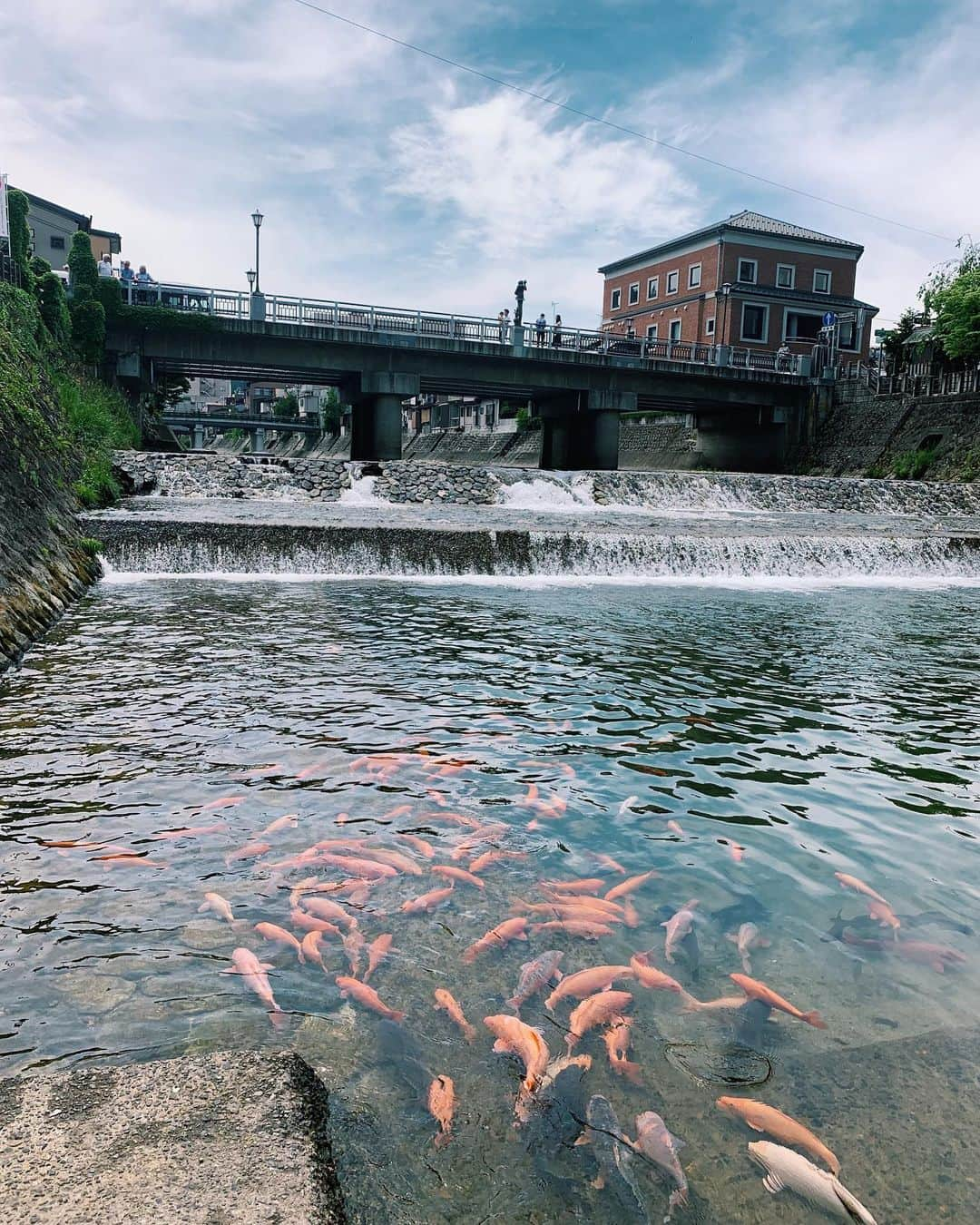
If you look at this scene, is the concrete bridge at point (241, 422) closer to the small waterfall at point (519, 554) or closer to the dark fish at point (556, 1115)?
the small waterfall at point (519, 554)

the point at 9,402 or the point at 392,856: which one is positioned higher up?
the point at 9,402

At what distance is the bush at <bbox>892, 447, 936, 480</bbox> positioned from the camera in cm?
3816

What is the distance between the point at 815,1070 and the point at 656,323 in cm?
A: 6506

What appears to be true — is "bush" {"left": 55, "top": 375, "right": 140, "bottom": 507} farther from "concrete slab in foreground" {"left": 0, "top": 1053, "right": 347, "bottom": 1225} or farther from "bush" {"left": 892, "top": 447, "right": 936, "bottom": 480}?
"bush" {"left": 892, "top": 447, "right": 936, "bottom": 480}

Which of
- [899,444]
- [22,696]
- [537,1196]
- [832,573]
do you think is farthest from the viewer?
[899,444]

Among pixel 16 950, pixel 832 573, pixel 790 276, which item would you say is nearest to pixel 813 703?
pixel 16 950

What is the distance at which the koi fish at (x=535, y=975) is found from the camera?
3.76m

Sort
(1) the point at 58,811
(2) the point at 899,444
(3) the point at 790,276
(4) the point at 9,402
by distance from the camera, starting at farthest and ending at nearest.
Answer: (3) the point at 790,276 < (2) the point at 899,444 < (4) the point at 9,402 < (1) the point at 58,811

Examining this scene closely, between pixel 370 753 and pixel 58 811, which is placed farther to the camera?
pixel 370 753

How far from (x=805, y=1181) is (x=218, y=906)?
2.78m

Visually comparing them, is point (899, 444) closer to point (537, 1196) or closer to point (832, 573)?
point (832, 573)

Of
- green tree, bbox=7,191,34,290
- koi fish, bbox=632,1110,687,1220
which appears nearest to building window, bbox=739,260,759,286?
green tree, bbox=7,191,34,290

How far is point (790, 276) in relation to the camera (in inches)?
2352

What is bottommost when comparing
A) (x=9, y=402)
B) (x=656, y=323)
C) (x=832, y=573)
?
(x=832, y=573)
